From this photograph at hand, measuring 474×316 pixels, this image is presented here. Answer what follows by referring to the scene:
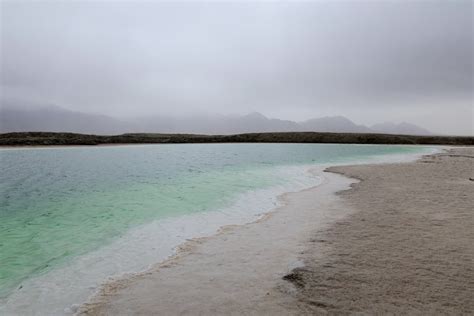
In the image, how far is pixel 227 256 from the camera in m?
7.22

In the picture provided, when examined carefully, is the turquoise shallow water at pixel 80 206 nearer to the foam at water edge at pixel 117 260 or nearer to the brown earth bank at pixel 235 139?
the foam at water edge at pixel 117 260

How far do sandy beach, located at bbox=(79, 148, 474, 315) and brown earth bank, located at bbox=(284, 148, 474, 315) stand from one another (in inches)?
0.7

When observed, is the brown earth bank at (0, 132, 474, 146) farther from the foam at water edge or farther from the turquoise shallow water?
the foam at water edge

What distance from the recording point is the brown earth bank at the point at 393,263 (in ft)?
15.8

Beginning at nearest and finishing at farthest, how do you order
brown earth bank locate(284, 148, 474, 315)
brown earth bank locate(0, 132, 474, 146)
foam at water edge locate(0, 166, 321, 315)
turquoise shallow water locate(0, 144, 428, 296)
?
brown earth bank locate(284, 148, 474, 315), foam at water edge locate(0, 166, 321, 315), turquoise shallow water locate(0, 144, 428, 296), brown earth bank locate(0, 132, 474, 146)

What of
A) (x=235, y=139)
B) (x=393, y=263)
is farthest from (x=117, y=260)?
(x=235, y=139)

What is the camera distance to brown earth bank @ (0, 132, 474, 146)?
263ft

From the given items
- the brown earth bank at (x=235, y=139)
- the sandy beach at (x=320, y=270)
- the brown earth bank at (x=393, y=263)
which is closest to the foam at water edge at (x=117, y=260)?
the sandy beach at (x=320, y=270)

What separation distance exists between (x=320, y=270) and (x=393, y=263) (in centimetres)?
150

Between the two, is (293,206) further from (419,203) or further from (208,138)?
(208,138)

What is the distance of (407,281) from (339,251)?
1729mm

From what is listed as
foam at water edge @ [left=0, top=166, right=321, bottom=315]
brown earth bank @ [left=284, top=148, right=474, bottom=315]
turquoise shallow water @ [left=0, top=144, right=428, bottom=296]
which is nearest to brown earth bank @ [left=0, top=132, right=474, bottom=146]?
turquoise shallow water @ [left=0, top=144, right=428, bottom=296]

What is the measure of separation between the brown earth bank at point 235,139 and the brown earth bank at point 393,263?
8366 cm

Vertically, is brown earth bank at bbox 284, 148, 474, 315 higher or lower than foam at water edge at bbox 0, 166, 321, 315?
higher
